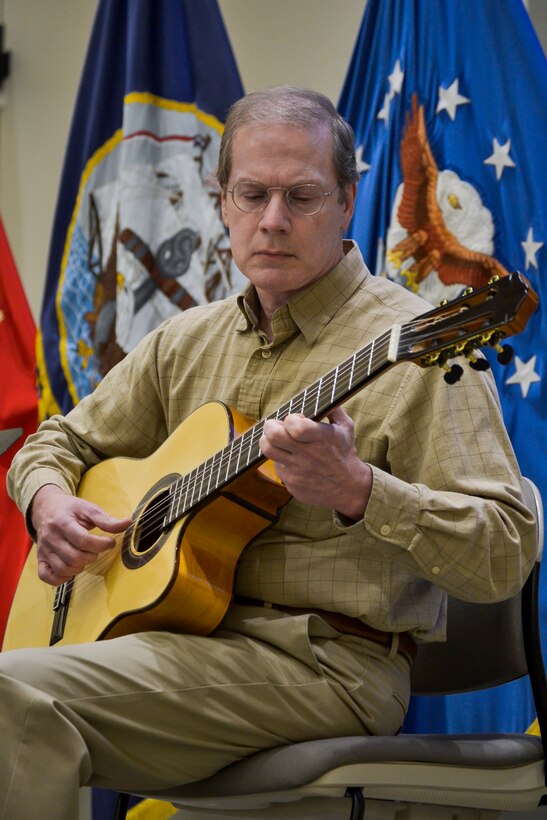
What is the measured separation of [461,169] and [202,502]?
4.02 ft

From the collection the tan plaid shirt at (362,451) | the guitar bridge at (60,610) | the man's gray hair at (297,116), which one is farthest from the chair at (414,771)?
the man's gray hair at (297,116)

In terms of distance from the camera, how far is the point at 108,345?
318 centimetres

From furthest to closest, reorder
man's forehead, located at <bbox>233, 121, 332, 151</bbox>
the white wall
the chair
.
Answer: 1. the white wall
2. man's forehead, located at <bbox>233, 121, 332, 151</bbox>
3. the chair

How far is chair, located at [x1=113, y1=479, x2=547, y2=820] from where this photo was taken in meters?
1.64

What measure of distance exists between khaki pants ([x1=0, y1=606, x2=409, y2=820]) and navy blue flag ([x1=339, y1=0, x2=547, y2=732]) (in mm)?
846

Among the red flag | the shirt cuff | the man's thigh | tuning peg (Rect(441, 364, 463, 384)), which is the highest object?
tuning peg (Rect(441, 364, 463, 384))

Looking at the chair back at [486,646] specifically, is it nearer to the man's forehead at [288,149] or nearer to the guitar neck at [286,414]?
the guitar neck at [286,414]

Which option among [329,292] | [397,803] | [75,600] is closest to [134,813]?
[75,600]

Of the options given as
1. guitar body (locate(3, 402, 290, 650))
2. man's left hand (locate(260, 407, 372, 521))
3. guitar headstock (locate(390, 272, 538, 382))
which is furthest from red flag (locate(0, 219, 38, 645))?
guitar headstock (locate(390, 272, 538, 382))

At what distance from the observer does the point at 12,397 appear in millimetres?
3314

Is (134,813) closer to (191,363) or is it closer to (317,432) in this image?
(191,363)

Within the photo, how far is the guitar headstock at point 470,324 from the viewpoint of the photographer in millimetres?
1401

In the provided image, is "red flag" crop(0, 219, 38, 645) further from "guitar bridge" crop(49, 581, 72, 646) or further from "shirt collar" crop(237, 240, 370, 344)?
"shirt collar" crop(237, 240, 370, 344)

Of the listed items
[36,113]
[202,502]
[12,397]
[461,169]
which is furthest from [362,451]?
[36,113]
